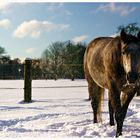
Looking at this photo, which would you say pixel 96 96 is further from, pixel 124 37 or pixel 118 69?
pixel 124 37

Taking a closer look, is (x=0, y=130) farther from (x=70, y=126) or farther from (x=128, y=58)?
(x=128, y=58)

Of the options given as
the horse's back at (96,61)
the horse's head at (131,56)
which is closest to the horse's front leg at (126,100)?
the horse's back at (96,61)

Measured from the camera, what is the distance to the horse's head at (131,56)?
4.09 meters

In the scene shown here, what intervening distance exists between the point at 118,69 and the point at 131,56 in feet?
1.79

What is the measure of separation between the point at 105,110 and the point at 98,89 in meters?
1.44

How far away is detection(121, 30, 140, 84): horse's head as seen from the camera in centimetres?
409

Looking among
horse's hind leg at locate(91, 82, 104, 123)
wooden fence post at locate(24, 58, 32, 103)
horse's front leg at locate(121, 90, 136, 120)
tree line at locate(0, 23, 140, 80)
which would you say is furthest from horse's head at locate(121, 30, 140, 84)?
tree line at locate(0, 23, 140, 80)

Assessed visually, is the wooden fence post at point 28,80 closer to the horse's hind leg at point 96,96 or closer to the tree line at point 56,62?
the horse's hind leg at point 96,96

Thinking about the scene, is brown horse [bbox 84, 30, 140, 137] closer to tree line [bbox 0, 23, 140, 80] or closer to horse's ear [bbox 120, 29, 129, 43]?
horse's ear [bbox 120, 29, 129, 43]

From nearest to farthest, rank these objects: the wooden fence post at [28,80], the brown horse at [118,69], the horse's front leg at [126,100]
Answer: the brown horse at [118,69], the horse's front leg at [126,100], the wooden fence post at [28,80]

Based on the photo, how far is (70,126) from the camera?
538 cm

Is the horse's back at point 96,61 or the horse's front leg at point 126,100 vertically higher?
the horse's back at point 96,61

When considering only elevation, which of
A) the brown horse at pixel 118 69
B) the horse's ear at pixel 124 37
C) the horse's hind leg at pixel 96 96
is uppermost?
the horse's ear at pixel 124 37

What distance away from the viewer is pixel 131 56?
421cm
